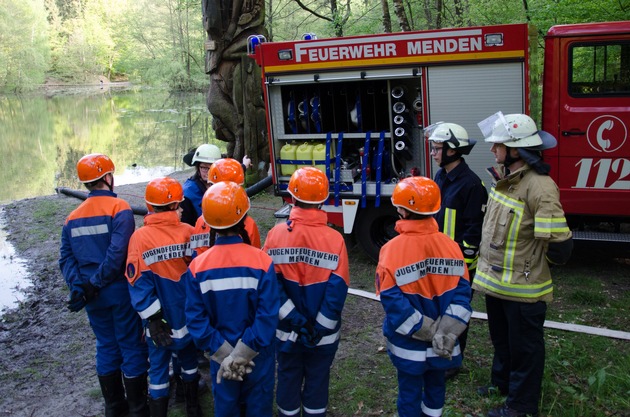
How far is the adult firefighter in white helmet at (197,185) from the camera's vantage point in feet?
15.0

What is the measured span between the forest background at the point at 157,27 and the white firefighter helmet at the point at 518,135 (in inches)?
241

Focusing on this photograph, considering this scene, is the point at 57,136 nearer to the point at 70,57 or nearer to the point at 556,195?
the point at 556,195

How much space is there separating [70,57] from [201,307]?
72218 millimetres

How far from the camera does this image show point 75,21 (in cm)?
7081

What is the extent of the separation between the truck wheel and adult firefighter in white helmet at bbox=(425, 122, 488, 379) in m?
2.81

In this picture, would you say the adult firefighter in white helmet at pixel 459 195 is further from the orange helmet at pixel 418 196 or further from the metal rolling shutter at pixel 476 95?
the metal rolling shutter at pixel 476 95

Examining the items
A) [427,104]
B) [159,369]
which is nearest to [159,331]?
[159,369]

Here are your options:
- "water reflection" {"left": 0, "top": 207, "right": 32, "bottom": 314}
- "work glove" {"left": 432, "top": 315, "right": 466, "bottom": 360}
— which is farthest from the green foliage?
"work glove" {"left": 432, "top": 315, "right": 466, "bottom": 360}

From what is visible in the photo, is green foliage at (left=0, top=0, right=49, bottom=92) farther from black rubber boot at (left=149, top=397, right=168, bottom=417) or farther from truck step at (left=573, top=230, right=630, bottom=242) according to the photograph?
black rubber boot at (left=149, top=397, right=168, bottom=417)

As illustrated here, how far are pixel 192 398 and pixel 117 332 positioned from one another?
709 mm

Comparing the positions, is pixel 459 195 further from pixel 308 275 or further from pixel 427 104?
pixel 427 104

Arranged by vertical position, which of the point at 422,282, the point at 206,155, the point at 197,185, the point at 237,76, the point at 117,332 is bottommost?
the point at 117,332

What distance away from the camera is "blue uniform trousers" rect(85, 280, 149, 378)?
3873 mm

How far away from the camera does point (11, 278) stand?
306 inches
